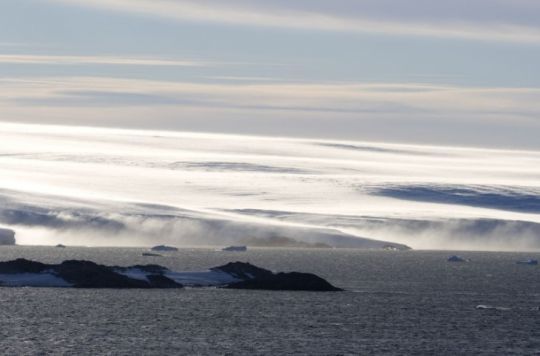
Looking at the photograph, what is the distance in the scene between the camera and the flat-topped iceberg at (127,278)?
15962 centimetres

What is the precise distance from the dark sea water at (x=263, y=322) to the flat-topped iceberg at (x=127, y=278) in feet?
11.2

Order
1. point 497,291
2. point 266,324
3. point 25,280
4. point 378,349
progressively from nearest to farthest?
point 378,349
point 266,324
point 25,280
point 497,291

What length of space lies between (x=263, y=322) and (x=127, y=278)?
40.7 metres

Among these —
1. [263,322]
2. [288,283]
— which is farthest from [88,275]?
[263,322]

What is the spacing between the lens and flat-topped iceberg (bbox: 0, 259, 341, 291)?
160 metres

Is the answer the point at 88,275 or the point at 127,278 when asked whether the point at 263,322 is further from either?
the point at 88,275

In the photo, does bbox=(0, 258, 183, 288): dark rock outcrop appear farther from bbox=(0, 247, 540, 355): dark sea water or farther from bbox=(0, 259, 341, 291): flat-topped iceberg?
bbox=(0, 247, 540, 355): dark sea water

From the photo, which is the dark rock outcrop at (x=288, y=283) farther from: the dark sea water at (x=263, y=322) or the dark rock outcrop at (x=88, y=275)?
the dark rock outcrop at (x=88, y=275)

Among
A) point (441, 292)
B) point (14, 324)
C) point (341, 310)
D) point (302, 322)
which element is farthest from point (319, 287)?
point (14, 324)

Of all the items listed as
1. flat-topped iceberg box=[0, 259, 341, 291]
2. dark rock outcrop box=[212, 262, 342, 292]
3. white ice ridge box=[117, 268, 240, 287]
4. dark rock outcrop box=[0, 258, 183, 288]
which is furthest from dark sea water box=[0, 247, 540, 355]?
white ice ridge box=[117, 268, 240, 287]

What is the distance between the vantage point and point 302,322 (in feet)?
Answer: 406

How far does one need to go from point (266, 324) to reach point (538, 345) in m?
22.6

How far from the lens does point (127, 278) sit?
16150 centimetres

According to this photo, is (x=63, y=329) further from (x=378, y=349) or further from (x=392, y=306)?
(x=392, y=306)
